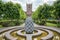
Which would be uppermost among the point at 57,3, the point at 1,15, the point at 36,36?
the point at 57,3

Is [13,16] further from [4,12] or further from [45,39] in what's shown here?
[45,39]

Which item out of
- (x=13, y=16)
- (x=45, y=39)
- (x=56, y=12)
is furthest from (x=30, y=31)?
(x=13, y=16)

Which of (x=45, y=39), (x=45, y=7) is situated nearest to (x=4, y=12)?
(x=45, y=7)

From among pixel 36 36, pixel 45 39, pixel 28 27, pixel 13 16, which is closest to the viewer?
pixel 45 39

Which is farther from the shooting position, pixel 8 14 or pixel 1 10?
pixel 8 14

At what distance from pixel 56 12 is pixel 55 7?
1004 mm

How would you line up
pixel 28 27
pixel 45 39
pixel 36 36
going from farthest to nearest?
1. pixel 28 27
2. pixel 36 36
3. pixel 45 39

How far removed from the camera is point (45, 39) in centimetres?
1247

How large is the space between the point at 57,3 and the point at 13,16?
1110 cm

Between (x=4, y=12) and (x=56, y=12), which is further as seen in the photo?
(x=4, y=12)

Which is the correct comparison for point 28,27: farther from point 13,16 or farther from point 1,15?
point 13,16

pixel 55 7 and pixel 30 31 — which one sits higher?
pixel 55 7

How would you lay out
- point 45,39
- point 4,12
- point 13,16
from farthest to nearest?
1. point 13,16
2. point 4,12
3. point 45,39

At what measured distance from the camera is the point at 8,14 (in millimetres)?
30656
